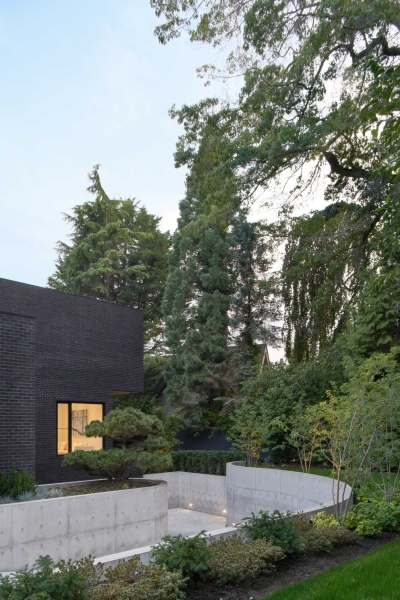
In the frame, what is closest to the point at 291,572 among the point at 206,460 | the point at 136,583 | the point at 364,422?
the point at 136,583

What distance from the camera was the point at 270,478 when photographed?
37.9 feet

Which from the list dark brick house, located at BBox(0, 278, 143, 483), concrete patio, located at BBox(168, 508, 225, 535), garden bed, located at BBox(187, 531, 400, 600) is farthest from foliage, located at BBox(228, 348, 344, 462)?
garden bed, located at BBox(187, 531, 400, 600)

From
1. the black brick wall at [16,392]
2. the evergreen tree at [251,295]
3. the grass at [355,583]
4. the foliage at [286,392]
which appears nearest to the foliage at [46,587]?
the grass at [355,583]

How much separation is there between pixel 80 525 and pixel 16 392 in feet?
8.45

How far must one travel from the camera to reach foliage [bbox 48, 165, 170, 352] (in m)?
28.3

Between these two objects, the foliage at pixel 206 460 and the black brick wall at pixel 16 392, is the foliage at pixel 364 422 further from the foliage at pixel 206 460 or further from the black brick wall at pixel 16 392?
the foliage at pixel 206 460

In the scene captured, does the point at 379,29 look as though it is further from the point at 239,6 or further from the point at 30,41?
the point at 30,41

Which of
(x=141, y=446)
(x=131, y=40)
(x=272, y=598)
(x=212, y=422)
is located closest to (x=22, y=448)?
(x=141, y=446)

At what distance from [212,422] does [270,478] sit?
30.2 ft

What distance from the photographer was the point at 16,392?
9438 millimetres

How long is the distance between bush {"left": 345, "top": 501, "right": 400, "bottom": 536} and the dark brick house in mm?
7161

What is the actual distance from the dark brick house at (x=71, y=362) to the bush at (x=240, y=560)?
711 centimetres

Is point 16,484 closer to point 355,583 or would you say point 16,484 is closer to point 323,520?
point 323,520

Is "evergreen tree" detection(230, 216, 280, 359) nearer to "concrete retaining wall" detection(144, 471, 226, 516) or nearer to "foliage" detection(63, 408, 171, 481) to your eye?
"concrete retaining wall" detection(144, 471, 226, 516)
